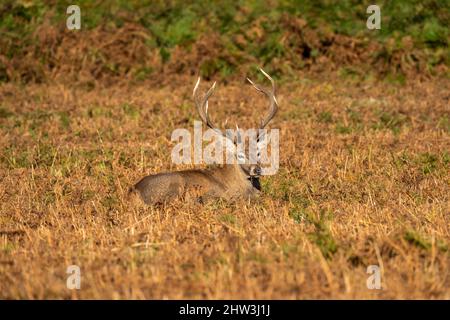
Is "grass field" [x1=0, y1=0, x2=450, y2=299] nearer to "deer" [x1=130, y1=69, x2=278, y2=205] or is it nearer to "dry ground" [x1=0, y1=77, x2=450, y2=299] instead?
"dry ground" [x1=0, y1=77, x2=450, y2=299]

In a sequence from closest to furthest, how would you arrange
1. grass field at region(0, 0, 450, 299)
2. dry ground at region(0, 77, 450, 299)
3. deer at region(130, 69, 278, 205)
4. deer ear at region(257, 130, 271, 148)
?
dry ground at region(0, 77, 450, 299), grass field at region(0, 0, 450, 299), deer at region(130, 69, 278, 205), deer ear at region(257, 130, 271, 148)

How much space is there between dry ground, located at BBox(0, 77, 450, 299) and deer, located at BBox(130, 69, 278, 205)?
31 centimetres

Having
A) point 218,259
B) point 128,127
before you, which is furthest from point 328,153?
point 218,259

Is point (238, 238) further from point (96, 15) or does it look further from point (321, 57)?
point (96, 15)

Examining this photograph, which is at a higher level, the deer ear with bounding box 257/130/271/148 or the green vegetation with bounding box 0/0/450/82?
the green vegetation with bounding box 0/0/450/82

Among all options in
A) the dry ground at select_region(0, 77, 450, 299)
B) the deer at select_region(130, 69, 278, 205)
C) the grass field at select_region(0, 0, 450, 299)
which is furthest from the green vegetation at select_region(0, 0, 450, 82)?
the deer at select_region(130, 69, 278, 205)

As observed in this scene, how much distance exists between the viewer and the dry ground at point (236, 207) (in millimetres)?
6918

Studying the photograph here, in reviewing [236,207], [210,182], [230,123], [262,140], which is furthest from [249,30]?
[236,207]

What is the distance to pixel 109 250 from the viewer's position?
26.6ft

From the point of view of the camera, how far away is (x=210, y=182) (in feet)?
39.0

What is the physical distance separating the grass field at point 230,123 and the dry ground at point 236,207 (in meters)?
0.03

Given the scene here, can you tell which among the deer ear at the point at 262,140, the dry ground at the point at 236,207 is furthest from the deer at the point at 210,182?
the dry ground at the point at 236,207

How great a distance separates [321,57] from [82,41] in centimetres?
676

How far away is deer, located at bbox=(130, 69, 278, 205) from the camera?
11.1 metres
